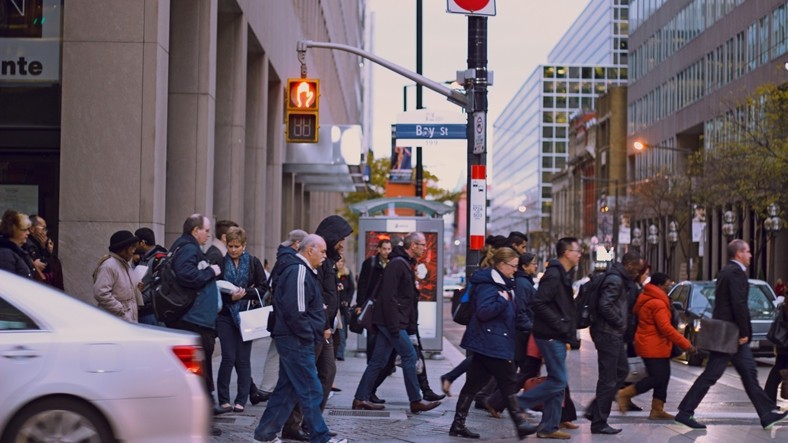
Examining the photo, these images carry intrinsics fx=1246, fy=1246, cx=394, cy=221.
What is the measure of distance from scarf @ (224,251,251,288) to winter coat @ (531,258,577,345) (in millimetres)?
3183

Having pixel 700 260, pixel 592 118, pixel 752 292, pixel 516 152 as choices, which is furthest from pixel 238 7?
pixel 516 152

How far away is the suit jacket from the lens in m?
12.1

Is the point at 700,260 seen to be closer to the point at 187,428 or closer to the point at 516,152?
the point at 187,428

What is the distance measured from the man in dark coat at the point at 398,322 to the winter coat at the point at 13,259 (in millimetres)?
3686

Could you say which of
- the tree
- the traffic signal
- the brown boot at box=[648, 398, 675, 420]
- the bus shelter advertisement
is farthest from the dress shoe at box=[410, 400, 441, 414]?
the tree

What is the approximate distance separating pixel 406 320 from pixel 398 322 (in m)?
0.15

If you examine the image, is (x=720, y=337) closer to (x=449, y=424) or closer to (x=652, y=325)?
(x=652, y=325)

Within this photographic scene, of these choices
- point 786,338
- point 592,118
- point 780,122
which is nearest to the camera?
point 786,338

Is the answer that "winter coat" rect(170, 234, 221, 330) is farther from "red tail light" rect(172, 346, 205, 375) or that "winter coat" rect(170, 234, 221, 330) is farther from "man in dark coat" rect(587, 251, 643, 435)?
"man in dark coat" rect(587, 251, 643, 435)

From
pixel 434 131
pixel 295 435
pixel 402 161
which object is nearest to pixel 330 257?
pixel 295 435

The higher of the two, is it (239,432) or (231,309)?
(231,309)

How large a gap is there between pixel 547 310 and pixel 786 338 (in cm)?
384

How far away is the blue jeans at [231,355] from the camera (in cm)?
1258

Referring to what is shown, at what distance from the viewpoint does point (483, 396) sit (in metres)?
13.7
